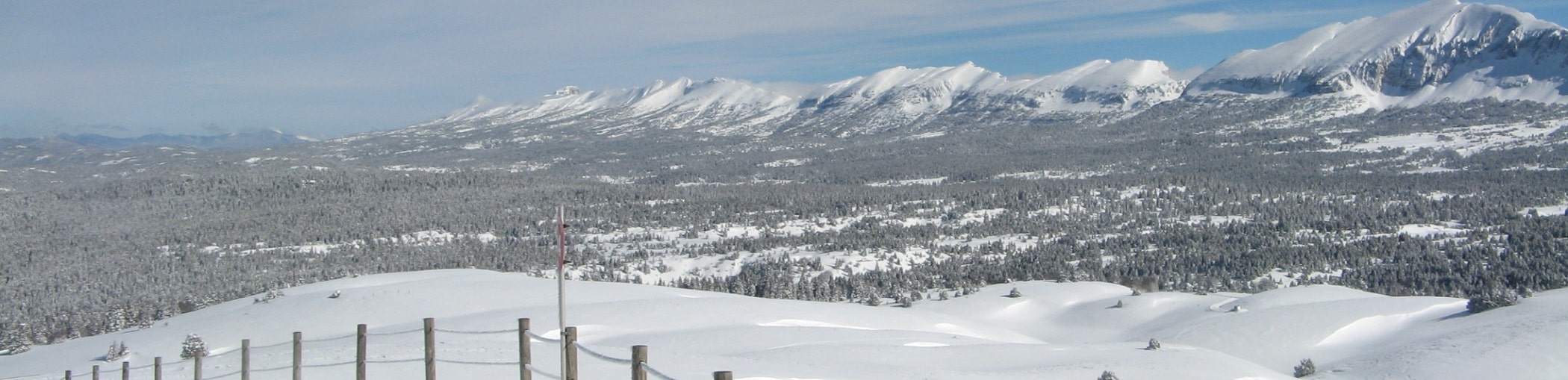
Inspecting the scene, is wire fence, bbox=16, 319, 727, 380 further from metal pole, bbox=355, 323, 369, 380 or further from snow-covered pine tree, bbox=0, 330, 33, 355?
snow-covered pine tree, bbox=0, 330, 33, 355

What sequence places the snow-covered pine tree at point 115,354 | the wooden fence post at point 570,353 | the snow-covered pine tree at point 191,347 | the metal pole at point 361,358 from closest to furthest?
the wooden fence post at point 570,353 < the metal pole at point 361,358 < the snow-covered pine tree at point 191,347 < the snow-covered pine tree at point 115,354

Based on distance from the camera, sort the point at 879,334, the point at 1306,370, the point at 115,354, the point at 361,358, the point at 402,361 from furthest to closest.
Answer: the point at 879,334 < the point at 115,354 < the point at 1306,370 < the point at 402,361 < the point at 361,358

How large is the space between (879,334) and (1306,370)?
1405 cm

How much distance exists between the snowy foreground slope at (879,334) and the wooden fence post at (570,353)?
15.9 feet

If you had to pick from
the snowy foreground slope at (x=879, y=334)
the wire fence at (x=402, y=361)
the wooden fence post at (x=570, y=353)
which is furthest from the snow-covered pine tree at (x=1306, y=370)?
the wooden fence post at (x=570, y=353)

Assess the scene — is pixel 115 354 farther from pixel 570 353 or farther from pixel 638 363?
pixel 638 363

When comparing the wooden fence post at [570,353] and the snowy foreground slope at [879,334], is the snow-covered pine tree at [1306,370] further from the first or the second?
the wooden fence post at [570,353]

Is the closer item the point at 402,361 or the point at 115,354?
the point at 402,361

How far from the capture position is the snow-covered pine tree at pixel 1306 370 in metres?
35.0

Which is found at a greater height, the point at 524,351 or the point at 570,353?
the point at 570,353

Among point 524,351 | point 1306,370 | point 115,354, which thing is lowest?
point 1306,370

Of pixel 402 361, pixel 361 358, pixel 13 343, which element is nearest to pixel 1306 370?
pixel 402 361

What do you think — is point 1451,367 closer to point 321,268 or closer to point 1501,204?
point 321,268

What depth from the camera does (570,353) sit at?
39.3ft
